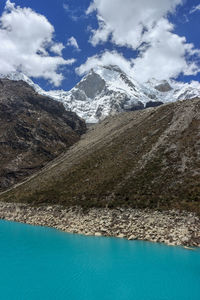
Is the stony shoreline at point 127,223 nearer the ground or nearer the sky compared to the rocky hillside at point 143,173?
nearer the ground

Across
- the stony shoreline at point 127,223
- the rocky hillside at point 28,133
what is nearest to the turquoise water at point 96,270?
the stony shoreline at point 127,223

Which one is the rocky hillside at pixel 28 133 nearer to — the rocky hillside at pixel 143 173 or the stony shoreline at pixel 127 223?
the rocky hillside at pixel 143 173

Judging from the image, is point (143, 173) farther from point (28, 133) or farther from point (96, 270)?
point (28, 133)

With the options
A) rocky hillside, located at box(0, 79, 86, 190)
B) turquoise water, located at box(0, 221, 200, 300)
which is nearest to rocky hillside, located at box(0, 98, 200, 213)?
turquoise water, located at box(0, 221, 200, 300)

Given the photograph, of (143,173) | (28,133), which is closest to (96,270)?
(143,173)

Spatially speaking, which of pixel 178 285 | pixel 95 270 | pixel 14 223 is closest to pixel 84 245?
pixel 95 270

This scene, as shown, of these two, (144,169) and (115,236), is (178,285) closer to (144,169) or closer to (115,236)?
(115,236)
